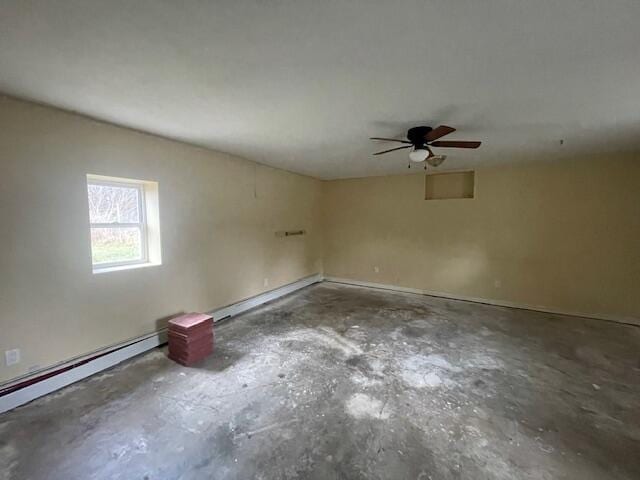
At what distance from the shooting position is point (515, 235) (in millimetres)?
4484

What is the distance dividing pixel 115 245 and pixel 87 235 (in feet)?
1.35

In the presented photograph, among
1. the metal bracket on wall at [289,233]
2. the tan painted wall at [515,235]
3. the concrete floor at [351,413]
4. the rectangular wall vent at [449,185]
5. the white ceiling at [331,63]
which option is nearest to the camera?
the white ceiling at [331,63]

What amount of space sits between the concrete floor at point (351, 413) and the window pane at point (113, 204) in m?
1.45

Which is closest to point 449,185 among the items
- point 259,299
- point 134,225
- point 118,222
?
point 259,299

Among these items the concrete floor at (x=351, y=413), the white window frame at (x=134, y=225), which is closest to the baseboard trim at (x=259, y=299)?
the concrete floor at (x=351, y=413)

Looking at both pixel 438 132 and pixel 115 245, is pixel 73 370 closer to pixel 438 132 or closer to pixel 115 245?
pixel 115 245

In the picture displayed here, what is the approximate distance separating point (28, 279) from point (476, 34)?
133 inches

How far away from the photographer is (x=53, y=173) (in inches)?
89.5

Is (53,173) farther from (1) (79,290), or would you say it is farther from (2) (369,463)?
(2) (369,463)

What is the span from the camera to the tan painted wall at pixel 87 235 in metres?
2.11

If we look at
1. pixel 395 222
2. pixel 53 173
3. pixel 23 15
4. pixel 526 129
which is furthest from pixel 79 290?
pixel 395 222

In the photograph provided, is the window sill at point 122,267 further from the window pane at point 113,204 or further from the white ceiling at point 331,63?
the white ceiling at point 331,63

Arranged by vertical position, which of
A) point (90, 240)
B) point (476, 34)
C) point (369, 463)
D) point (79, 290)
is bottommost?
point (369, 463)

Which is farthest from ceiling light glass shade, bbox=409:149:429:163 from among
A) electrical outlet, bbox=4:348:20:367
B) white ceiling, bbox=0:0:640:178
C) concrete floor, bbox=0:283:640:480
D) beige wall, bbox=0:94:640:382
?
electrical outlet, bbox=4:348:20:367
